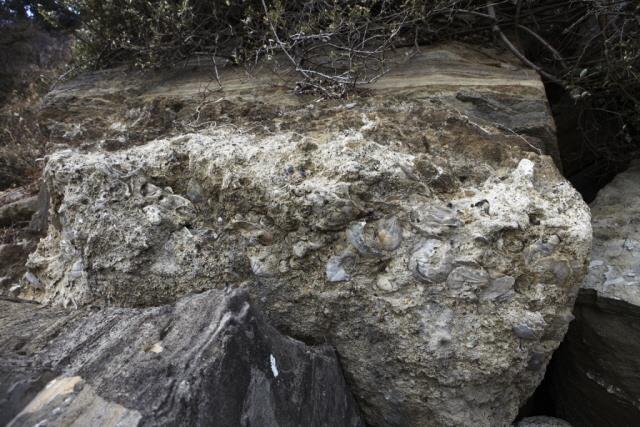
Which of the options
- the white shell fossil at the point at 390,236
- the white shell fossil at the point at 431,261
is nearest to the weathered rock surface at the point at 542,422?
the white shell fossil at the point at 431,261

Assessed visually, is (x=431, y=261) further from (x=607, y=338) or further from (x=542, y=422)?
(x=542, y=422)

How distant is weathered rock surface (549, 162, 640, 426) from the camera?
2.36 metres

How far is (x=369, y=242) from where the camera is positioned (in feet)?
6.26

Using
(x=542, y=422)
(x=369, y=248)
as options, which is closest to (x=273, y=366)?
(x=369, y=248)

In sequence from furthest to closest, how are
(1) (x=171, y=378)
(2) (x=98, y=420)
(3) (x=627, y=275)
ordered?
1. (3) (x=627, y=275)
2. (1) (x=171, y=378)
3. (2) (x=98, y=420)

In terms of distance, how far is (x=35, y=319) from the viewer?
5.80 ft

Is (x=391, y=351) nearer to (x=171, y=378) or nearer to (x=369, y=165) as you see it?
(x=369, y=165)

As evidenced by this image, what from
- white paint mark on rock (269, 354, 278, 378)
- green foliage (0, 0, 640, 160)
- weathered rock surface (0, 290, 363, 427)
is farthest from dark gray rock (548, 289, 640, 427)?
white paint mark on rock (269, 354, 278, 378)

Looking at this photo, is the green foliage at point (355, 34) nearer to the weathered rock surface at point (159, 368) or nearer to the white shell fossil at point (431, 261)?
the white shell fossil at point (431, 261)

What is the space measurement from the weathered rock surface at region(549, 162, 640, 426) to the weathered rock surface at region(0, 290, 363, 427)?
1.51 meters

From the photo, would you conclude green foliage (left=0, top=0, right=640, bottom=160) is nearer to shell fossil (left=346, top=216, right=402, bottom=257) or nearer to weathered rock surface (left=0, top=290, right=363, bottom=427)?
shell fossil (left=346, top=216, right=402, bottom=257)

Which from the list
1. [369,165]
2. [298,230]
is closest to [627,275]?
[369,165]

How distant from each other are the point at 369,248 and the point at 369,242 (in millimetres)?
24

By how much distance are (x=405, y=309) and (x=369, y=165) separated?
587 millimetres
